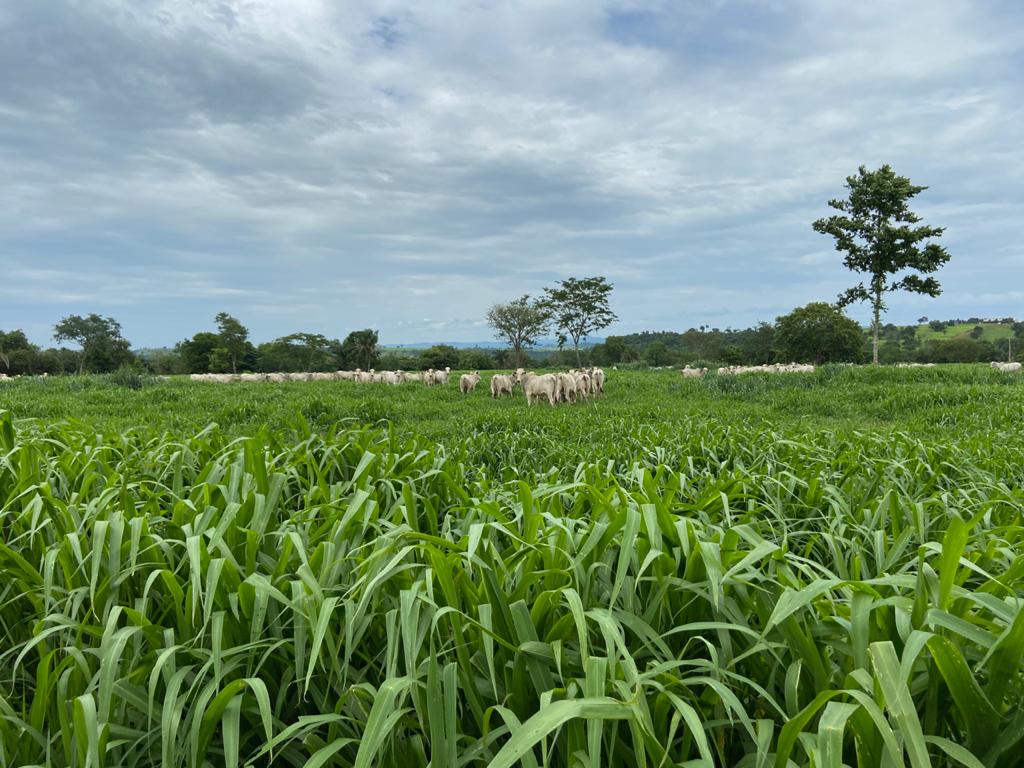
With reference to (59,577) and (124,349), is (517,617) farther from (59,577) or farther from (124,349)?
(124,349)

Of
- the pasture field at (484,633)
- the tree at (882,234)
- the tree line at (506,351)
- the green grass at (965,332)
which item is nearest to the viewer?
the pasture field at (484,633)

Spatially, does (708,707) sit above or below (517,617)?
below

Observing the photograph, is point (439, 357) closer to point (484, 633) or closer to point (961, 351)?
point (484, 633)

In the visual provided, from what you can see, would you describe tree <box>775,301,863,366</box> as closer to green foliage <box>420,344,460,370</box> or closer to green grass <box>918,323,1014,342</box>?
green grass <box>918,323,1014,342</box>

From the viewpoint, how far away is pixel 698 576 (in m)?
1.76

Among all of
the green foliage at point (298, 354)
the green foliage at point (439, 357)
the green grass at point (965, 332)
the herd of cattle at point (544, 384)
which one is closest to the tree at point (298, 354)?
the green foliage at point (298, 354)

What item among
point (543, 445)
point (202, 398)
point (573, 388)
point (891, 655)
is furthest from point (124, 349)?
point (891, 655)

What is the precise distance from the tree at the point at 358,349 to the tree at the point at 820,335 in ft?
148

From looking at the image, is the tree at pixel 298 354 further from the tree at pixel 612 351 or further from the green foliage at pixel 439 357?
the tree at pixel 612 351

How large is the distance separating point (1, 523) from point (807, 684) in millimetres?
3325

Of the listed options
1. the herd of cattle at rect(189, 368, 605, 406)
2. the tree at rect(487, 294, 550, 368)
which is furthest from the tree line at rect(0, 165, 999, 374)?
the herd of cattle at rect(189, 368, 605, 406)

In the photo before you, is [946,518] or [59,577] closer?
[59,577]

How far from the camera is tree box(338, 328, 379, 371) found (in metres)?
61.7

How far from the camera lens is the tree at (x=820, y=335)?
2192 inches
